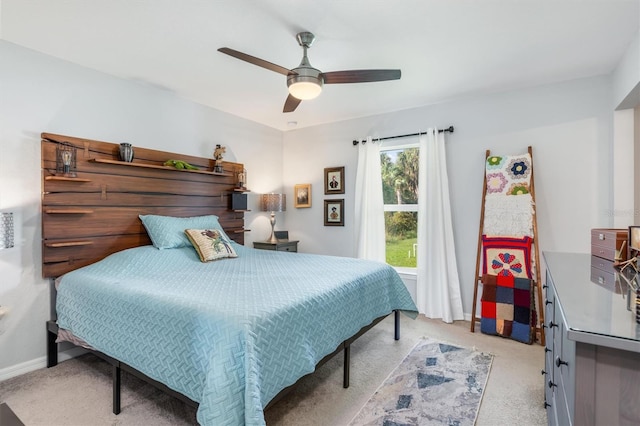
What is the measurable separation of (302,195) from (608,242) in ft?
11.5

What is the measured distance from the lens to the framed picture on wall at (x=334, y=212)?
4379 mm

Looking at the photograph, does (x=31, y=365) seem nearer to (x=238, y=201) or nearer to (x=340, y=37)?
(x=238, y=201)

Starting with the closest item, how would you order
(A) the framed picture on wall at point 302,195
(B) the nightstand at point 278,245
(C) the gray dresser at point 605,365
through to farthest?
1. (C) the gray dresser at point 605,365
2. (B) the nightstand at point 278,245
3. (A) the framed picture on wall at point 302,195

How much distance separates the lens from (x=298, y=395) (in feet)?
6.95

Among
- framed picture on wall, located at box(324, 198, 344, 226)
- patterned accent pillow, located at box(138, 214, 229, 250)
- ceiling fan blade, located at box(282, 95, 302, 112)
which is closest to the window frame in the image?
framed picture on wall, located at box(324, 198, 344, 226)

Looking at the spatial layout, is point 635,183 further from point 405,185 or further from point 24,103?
point 24,103

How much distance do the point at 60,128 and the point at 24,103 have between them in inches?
10.3

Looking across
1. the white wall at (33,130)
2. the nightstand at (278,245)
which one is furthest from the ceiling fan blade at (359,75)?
the nightstand at (278,245)

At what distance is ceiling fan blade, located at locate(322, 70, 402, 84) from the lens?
213cm

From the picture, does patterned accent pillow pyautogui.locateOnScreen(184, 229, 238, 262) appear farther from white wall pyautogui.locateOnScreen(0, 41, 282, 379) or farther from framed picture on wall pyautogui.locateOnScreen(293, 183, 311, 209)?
framed picture on wall pyautogui.locateOnScreen(293, 183, 311, 209)

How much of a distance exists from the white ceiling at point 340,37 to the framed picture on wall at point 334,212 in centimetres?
164

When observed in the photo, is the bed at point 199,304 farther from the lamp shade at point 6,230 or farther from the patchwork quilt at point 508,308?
the patchwork quilt at point 508,308

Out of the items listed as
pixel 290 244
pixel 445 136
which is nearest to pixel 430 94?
pixel 445 136

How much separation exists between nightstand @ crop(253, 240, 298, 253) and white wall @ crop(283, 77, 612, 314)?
850 mm
